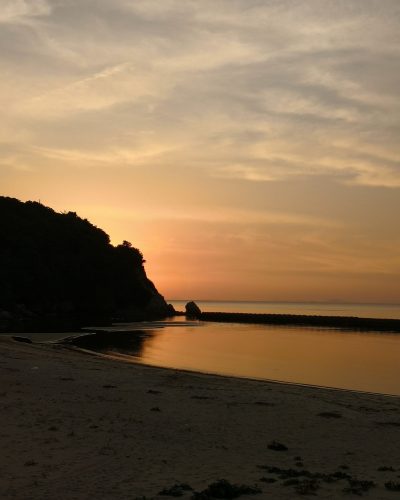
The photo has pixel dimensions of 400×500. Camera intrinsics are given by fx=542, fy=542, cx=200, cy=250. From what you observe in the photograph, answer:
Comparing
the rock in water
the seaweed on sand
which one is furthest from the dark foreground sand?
the rock in water

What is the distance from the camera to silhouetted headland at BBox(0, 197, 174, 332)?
9581 centimetres

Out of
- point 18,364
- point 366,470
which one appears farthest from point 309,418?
point 18,364

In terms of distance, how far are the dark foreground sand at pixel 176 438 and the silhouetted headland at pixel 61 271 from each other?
212ft

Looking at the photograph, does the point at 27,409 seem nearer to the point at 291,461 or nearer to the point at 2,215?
the point at 291,461

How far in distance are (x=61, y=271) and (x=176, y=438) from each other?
99.4 m

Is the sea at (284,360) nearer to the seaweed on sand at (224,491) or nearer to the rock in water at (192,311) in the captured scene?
Answer: the seaweed on sand at (224,491)

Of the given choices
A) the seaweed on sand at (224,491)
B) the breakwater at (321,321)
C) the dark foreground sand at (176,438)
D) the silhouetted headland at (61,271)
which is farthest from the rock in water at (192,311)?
the seaweed on sand at (224,491)

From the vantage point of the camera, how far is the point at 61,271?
108438 millimetres

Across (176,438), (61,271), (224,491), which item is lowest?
(176,438)

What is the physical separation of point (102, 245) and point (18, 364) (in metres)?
100.0

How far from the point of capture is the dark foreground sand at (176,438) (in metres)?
9.27

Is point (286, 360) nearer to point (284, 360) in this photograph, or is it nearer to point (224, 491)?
point (284, 360)

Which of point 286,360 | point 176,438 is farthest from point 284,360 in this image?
point 176,438

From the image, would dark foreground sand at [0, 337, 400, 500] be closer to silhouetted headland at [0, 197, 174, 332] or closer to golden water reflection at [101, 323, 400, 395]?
golden water reflection at [101, 323, 400, 395]
